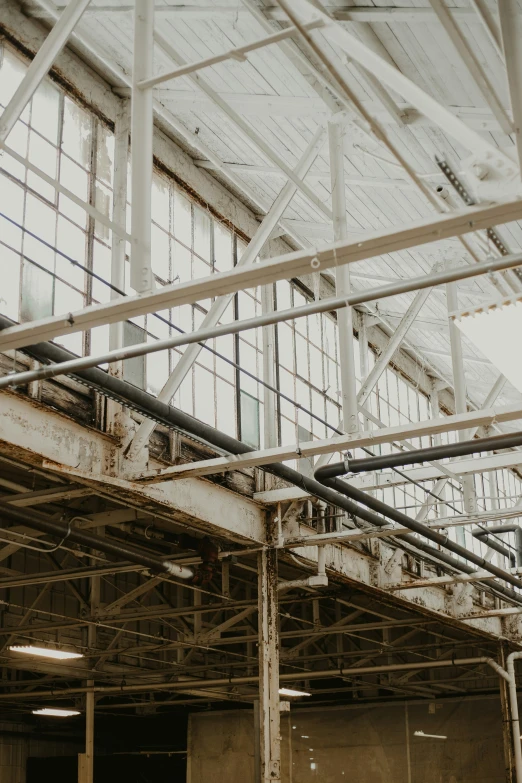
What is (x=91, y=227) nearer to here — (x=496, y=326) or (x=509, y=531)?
(x=496, y=326)

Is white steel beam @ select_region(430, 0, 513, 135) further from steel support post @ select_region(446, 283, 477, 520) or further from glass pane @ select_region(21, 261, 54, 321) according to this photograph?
steel support post @ select_region(446, 283, 477, 520)

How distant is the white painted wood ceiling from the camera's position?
32.0 ft

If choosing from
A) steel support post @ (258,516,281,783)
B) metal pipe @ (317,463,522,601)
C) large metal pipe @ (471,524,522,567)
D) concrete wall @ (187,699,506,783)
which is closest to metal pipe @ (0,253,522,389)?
metal pipe @ (317,463,522,601)

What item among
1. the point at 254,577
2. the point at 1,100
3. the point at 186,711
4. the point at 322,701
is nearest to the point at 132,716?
the point at 186,711

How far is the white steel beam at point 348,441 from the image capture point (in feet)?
30.1

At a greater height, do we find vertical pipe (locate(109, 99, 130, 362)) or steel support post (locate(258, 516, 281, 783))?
vertical pipe (locate(109, 99, 130, 362))

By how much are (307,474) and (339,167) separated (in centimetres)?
406

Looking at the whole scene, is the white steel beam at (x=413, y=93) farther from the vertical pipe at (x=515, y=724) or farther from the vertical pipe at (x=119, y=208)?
the vertical pipe at (x=515, y=724)

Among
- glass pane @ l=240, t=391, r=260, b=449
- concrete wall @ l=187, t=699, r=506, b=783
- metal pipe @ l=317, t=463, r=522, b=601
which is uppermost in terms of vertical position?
glass pane @ l=240, t=391, r=260, b=449

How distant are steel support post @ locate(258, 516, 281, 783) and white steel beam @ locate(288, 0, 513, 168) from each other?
344 inches

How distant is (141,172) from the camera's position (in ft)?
23.8

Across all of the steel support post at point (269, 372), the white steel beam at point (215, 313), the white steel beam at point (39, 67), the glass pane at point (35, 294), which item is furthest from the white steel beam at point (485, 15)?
the steel support post at point (269, 372)

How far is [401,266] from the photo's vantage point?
1772 centimetres

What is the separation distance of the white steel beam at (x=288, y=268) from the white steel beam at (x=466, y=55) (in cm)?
129
